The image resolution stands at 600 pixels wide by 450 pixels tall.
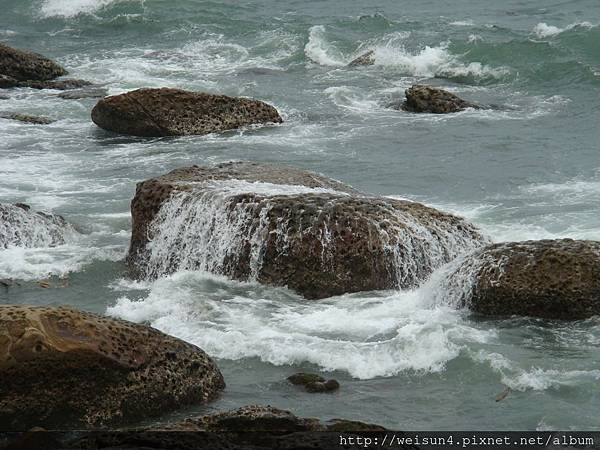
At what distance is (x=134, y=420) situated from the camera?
30.1ft

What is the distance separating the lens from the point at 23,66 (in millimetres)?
27062

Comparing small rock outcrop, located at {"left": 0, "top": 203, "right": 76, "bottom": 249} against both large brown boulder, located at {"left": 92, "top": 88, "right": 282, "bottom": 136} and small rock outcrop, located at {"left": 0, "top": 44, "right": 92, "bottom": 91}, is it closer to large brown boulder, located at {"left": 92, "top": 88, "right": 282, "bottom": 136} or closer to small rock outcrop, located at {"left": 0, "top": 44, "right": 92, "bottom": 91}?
large brown boulder, located at {"left": 92, "top": 88, "right": 282, "bottom": 136}

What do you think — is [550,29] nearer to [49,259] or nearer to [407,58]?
[407,58]

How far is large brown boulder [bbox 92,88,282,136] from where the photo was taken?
71.1 ft

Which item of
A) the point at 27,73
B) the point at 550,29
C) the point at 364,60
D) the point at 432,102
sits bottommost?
the point at 432,102

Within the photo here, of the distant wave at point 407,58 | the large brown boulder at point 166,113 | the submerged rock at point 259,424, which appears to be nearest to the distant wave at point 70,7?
the distant wave at point 407,58

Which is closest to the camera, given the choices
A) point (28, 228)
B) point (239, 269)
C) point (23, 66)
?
point (239, 269)

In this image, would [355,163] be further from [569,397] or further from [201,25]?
[201,25]

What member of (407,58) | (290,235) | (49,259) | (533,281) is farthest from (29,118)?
(533,281)

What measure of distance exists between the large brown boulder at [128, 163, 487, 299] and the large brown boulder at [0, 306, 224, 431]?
3487 mm

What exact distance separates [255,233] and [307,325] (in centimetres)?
168

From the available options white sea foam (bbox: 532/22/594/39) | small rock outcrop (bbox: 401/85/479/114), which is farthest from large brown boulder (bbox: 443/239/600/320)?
white sea foam (bbox: 532/22/594/39)

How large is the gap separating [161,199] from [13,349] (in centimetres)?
541

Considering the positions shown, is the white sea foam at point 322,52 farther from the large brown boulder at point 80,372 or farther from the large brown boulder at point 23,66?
the large brown boulder at point 80,372
